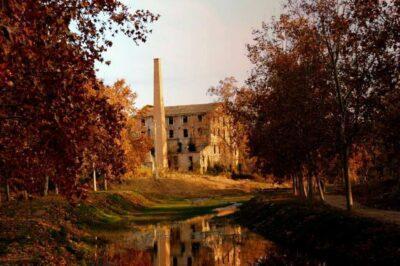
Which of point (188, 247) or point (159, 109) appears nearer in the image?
point (188, 247)

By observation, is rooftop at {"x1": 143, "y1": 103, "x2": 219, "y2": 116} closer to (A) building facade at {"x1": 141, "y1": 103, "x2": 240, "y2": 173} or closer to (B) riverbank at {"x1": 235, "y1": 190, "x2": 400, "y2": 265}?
(A) building facade at {"x1": 141, "y1": 103, "x2": 240, "y2": 173}

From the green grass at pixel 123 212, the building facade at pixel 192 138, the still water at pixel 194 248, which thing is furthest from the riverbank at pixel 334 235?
the building facade at pixel 192 138

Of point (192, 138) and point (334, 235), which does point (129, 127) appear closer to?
point (334, 235)

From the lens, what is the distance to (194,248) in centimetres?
2778

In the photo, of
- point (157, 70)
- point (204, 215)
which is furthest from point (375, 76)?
point (157, 70)

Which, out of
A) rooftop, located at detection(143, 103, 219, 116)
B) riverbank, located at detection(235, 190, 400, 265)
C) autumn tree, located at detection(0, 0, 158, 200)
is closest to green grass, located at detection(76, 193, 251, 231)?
riverbank, located at detection(235, 190, 400, 265)

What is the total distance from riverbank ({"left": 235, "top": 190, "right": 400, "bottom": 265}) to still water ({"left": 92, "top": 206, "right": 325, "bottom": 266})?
109 centimetres

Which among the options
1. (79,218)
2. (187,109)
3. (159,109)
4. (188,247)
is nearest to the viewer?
(188,247)

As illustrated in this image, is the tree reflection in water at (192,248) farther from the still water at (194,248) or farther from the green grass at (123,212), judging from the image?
the green grass at (123,212)

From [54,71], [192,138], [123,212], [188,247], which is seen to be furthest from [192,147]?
[54,71]

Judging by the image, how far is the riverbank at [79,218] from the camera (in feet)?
74.7

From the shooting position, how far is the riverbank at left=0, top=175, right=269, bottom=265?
22766 mm

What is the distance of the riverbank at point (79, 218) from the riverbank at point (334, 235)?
11.1 metres

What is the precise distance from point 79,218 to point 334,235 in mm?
20944
